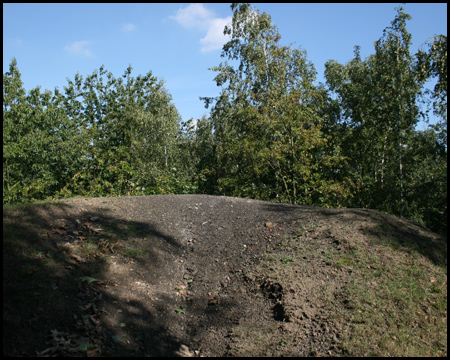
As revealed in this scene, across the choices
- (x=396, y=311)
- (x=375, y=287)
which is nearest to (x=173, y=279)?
(x=375, y=287)

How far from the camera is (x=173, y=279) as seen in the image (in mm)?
5270

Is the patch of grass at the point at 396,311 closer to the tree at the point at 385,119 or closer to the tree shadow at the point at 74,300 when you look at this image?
the tree shadow at the point at 74,300

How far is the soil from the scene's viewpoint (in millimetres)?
3693

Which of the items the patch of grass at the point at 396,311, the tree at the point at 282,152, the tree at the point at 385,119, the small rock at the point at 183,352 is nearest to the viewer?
the patch of grass at the point at 396,311

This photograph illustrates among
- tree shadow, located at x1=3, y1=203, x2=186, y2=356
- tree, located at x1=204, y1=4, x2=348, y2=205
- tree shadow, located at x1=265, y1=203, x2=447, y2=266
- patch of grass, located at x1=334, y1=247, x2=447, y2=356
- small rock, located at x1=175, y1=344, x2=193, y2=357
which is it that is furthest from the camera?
tree, located at x1=204, y1=4, x2=348, y2=205

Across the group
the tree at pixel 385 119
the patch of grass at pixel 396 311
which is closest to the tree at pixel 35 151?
the patch of grass at pixel 396 311

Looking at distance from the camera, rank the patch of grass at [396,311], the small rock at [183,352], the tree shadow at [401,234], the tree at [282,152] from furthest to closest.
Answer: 1. the tree at [282,152]
2. the tree shadow at [401,234]
3. the small rock at [183,352]
4. the patch of grass at [396,311]

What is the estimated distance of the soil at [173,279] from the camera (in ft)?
12.1

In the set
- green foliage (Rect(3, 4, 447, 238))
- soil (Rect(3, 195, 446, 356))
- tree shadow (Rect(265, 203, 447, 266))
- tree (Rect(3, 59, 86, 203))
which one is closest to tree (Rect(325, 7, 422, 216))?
green foliage (Rect(3, 4, 447, 238))

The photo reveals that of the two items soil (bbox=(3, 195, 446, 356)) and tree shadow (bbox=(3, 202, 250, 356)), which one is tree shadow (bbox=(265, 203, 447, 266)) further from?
tree shadow (bbox=(3, 202, 250, 356))

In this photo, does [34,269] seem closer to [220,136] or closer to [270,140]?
[270,140]

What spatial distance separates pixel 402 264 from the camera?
4.93 m

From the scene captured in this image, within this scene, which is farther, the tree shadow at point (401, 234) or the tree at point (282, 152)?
the tree at point (282, 152)

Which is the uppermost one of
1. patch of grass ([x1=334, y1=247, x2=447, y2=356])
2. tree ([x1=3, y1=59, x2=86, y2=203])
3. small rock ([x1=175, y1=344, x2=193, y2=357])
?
tree ([x1=3, y1=59, x2=86, y2=203])
